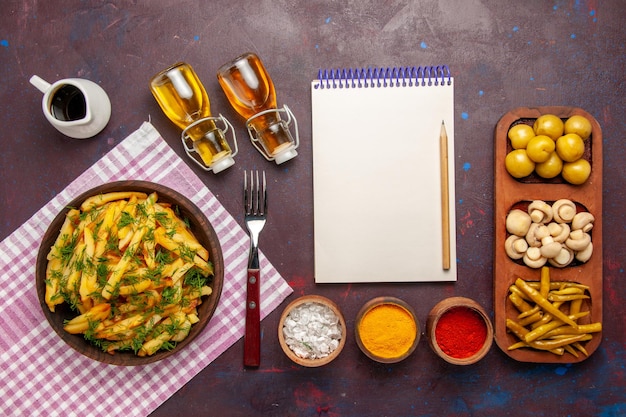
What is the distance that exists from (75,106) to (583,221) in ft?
4.23

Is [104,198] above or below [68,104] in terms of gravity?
below

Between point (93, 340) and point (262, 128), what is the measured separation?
2.12 ft

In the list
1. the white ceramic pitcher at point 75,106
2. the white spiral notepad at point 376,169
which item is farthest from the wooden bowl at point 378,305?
the white ceramic pitcher at point 75,106

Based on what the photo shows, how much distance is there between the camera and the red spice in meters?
1.32

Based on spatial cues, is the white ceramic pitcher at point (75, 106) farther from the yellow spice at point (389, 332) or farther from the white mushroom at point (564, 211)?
the white mushroom at point (564, 211)

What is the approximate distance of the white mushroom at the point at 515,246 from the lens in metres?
1.35

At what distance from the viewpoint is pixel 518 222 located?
1.34 metres

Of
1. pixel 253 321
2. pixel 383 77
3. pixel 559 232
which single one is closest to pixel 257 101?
pixel 383 77

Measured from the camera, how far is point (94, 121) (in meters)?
1.35

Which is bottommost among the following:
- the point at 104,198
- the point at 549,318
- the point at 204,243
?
the point at 549,318

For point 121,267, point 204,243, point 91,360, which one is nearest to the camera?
point 121,267

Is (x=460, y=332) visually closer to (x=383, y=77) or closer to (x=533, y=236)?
(x=533, y=236)

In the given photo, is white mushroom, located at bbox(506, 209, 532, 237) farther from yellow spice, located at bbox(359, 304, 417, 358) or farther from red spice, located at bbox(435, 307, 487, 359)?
yellow spice, located at bbox(359, 304, 417, 358)

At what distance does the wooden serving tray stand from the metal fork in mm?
603
